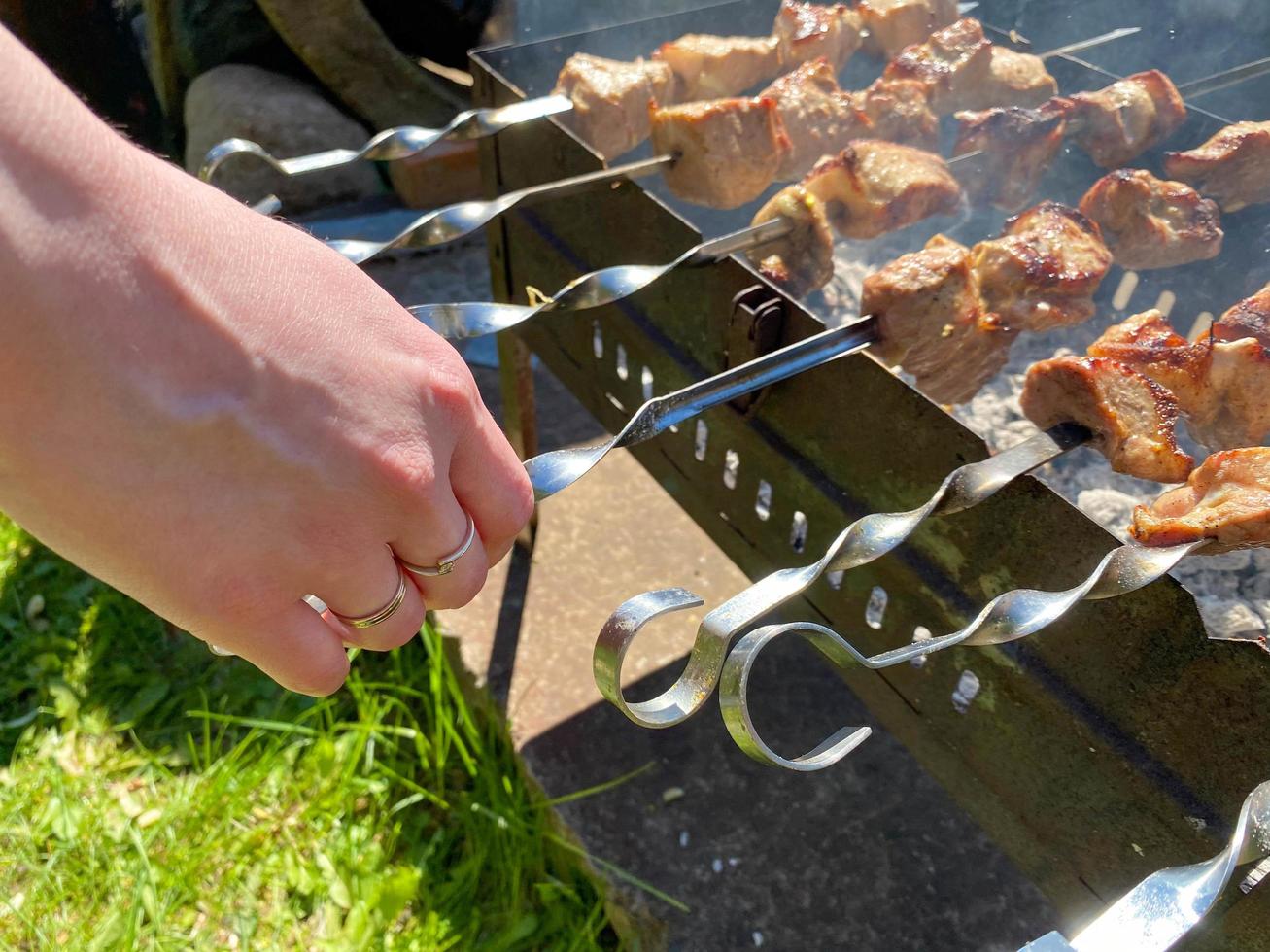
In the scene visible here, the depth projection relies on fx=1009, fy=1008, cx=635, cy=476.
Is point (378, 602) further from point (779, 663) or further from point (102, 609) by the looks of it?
point (102, 609)

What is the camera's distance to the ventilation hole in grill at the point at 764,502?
180cm

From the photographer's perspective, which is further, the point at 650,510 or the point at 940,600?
the point at 650,510

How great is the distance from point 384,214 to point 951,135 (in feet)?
7.83

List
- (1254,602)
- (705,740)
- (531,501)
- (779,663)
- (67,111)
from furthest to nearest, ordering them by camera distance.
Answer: (779,663)
(705,740)
(1254,602)
(531,501)
(67,111)

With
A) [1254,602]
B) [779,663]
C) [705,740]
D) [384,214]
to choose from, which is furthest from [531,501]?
[384,214]

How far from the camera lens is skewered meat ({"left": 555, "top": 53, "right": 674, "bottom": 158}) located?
238 cm

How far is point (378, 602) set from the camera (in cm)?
94

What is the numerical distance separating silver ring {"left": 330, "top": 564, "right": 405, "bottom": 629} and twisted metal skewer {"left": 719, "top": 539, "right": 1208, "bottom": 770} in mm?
319

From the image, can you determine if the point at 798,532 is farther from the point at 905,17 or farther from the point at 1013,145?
the point at 905,17

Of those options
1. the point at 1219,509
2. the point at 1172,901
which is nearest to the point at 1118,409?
the point at 1219,509

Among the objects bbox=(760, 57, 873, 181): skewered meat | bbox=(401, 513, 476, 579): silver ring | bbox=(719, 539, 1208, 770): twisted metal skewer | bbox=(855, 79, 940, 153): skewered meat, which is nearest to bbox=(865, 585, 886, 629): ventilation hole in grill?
bbox=(719, 539, 1208, 770): twisted metal skewer

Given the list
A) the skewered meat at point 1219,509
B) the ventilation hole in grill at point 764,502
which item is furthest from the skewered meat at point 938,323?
the skewered meat at point 1219,509

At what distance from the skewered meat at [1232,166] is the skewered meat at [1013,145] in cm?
28

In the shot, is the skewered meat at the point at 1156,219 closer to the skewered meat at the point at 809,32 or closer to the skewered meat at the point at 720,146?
the skewered meat at the point at 720,146
